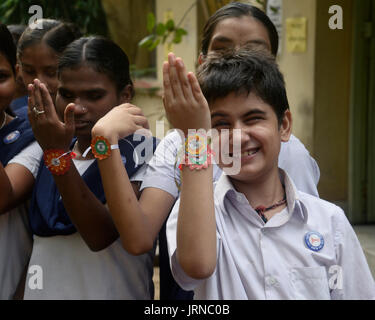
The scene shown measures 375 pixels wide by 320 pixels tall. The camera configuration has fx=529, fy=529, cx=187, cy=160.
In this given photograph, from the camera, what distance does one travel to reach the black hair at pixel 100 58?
1872mm

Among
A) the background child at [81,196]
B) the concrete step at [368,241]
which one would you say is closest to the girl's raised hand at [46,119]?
the background child at [81,196]

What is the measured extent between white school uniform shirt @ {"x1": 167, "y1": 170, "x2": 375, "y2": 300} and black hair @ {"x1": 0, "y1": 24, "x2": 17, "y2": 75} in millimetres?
958

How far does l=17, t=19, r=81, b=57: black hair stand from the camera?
2.20m

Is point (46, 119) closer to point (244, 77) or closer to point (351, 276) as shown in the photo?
point (244, 77)

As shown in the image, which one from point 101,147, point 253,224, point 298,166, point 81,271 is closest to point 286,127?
point 298,166

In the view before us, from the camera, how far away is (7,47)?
200 cm

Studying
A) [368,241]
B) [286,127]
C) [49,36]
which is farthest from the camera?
[368,241]

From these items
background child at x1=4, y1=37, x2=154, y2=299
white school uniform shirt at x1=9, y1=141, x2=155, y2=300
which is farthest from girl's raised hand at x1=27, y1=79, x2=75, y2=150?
white school uniform shirt at x1=9, y1=141, x2=155, y2=300

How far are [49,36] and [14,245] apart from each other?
883mm

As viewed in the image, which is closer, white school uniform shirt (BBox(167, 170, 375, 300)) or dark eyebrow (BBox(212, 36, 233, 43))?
white school uniform shirt (BBox(167, 170, 375, 300))

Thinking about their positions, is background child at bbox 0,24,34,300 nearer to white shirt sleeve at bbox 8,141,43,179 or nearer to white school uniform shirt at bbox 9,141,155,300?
white shirt sleeve at bbox 8,141,43,179

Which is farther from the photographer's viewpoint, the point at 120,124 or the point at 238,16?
the point at 238,16
